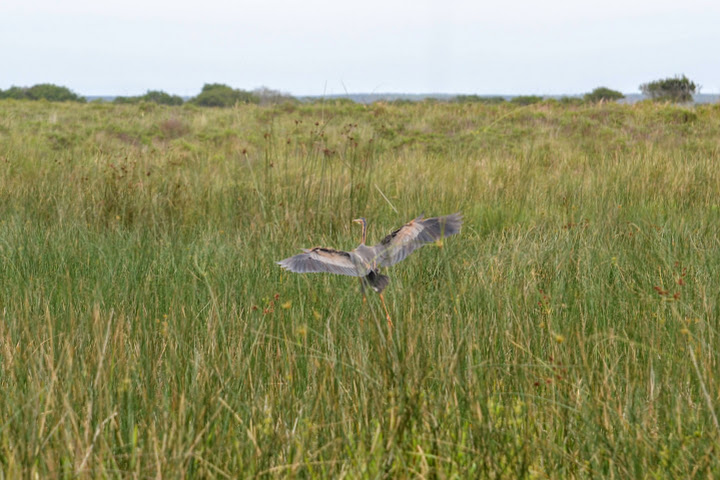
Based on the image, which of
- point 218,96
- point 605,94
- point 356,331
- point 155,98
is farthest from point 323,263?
point 218,96

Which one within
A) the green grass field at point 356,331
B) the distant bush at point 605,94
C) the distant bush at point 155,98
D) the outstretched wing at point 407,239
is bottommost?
the green grass field at point 356,331

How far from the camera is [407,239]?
2.00 m

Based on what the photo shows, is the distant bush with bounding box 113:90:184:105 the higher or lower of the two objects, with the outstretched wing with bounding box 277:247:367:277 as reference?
higher

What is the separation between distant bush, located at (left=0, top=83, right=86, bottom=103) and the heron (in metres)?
33.1

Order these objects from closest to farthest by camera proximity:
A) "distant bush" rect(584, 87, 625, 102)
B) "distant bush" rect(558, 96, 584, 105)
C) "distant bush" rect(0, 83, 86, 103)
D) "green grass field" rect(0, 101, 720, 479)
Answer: "green grass field" rect(0, 101, 720, 479)
"distant bush" rect(558, 96, 584, 105)
"distant bush" rect(584, 87, 625, 102)
"distant bush" rect(0, 83, 86, 103)

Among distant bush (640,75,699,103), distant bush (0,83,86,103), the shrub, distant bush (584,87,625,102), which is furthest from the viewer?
distant bush (0,83,86,103)

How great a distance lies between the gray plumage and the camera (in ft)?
6.29

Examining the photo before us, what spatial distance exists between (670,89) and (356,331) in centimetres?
2410

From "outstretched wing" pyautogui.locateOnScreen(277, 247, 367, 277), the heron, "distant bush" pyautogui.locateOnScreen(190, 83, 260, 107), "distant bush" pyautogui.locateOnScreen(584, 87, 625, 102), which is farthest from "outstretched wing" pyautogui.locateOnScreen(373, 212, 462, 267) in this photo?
"distant bush" pyautogui.locateOnScreen(584, 87, 625, 102)

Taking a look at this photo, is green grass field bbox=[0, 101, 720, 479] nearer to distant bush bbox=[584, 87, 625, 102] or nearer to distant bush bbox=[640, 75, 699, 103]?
distant bush bbox=[640, 75, 699, 103]

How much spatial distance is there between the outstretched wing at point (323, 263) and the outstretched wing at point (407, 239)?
0.33ft

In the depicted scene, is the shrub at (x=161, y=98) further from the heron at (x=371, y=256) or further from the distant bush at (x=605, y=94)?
the heron at (x=371, y=256)

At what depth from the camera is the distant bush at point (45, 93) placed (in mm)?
32008

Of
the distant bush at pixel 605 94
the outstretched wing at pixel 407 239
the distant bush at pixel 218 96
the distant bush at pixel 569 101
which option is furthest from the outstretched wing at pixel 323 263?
the distant bush at pixel 605 94
